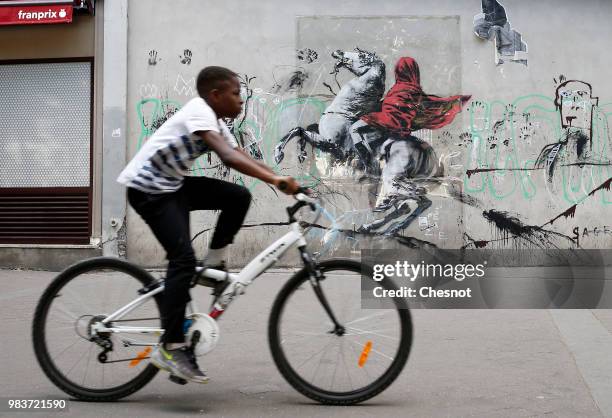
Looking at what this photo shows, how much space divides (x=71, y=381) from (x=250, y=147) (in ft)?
22.1

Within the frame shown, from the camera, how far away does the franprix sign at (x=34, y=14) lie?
10016mm

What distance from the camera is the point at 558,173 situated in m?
10.1

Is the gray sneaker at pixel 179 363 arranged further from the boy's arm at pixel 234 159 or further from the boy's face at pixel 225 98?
the boy's face at pixel 225 98

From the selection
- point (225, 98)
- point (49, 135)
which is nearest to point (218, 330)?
point (225, 98)

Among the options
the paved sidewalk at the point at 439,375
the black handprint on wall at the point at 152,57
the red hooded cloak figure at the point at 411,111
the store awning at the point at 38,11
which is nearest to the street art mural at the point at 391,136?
the red hooded cloak figure at the point at 411,111

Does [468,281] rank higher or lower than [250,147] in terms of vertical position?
lower

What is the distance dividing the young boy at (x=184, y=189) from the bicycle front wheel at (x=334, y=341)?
0.45 m

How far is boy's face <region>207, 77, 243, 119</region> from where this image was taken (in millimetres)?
3746

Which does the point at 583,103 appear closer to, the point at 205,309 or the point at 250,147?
the point at 250,147

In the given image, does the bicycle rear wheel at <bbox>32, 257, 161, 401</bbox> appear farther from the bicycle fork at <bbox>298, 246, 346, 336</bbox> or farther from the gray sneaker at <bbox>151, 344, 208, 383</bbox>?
the bicycle fork at <bbox>298, 246, 346, 336</bbox>

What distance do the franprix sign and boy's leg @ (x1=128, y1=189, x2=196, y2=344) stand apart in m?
7.32

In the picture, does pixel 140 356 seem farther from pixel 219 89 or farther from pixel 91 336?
pixel 219 89

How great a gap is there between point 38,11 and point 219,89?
24.7 ft

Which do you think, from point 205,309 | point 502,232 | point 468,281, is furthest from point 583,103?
point 205,309
